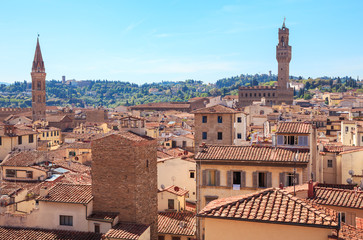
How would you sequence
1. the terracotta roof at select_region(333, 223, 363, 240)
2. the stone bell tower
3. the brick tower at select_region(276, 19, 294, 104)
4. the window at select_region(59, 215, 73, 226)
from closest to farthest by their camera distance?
1. the terracotta roof at select_region(333, 223, 363, 240)
2. the window at select_region(59, 215, 73, 226)
3. the brick tower at select_region(276, 19, 294, 104)
4. the stone bell tower

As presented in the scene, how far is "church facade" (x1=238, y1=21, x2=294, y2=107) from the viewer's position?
137625mm

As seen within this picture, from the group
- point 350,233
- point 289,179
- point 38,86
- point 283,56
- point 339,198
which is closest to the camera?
point 350,233

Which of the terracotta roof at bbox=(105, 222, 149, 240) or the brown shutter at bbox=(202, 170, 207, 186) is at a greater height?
the brown shutter at bbox=(202, 170, 207, 186)

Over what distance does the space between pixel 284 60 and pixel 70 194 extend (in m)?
129

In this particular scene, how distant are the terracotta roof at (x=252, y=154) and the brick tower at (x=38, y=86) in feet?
353

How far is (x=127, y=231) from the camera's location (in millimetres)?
20188

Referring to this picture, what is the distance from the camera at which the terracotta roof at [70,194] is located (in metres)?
21.7

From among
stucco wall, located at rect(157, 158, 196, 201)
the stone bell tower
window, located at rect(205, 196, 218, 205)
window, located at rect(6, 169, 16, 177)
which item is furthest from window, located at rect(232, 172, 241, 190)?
the stone bell tower

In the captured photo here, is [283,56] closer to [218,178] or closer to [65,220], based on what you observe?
[218,178]

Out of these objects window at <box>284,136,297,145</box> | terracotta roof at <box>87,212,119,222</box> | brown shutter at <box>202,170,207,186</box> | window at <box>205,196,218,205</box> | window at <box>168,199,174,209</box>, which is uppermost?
window at <box>284,136,297,145</box>

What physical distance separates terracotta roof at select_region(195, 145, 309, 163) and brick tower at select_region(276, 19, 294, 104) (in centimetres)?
11777

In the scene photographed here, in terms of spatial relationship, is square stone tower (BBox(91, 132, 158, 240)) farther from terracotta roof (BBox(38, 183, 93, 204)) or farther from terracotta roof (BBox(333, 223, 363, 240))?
terracotta roof (BBox(333, 223, 363, 240))

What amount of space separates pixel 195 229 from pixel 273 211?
14159 millimetres

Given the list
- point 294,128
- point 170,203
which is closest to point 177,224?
point 170,203
